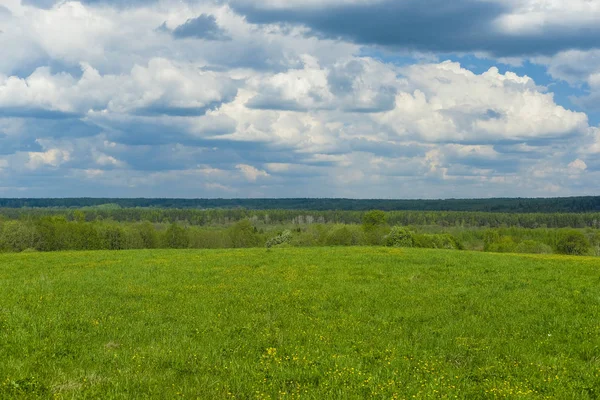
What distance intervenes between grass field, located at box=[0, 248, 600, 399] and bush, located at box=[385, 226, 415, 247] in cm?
5947

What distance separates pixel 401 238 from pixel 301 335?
74557mm

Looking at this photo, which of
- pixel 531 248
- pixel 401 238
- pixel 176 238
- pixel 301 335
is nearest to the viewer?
pixel 301 335

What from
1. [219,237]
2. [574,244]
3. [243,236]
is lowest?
[574,244]

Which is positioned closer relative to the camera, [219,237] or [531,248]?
[531,248]

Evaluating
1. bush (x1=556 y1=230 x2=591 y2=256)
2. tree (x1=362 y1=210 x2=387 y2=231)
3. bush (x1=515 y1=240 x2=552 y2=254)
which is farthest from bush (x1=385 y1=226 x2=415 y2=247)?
bush (x1=556 y1=230 x2=591 y2=256)

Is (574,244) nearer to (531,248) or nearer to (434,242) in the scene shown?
(531,248)

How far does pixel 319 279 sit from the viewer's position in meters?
24.6

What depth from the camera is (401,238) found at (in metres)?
86.8

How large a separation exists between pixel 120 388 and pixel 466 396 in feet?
24.0

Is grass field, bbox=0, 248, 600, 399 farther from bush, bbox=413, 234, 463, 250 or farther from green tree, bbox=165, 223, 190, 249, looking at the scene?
green tree, bbox=165, 223, 190, 249

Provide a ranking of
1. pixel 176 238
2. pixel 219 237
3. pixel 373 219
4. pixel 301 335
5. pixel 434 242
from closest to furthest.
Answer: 1. pixel 301 335
2. pixel 434 242
3. pixel 373 219
4. pixel 176 238
5. pixel 219 237

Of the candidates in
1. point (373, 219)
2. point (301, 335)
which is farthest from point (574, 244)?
point (301, 335)

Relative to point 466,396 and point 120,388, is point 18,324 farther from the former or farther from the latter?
point 466,396

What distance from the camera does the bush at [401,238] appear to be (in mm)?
86000
